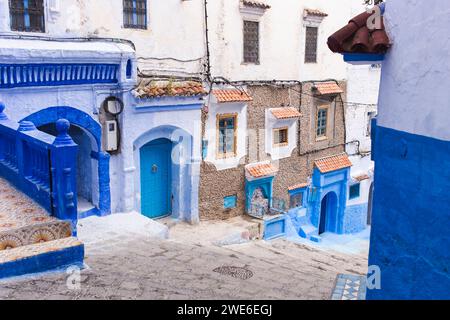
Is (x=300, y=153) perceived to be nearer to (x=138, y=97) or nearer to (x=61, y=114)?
(x=138, y=97)

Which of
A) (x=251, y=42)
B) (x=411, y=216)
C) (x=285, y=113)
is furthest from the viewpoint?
(x=285, y=113)

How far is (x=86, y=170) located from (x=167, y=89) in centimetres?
280

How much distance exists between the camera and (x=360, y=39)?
→ 4.65m

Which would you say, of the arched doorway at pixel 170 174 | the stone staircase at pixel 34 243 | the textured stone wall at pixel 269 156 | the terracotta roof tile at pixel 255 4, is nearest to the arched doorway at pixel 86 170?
the arched doorway at pixel 170 174

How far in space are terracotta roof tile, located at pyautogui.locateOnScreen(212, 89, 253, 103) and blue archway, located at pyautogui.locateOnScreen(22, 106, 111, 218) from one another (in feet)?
12.0

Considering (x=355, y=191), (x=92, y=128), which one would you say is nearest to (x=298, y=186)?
(x=355, y=191)

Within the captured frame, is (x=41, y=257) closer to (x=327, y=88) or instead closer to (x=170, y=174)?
(x=170, y=174)

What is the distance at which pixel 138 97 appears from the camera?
1124 centimetres

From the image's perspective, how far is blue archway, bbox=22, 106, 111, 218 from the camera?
10047mm

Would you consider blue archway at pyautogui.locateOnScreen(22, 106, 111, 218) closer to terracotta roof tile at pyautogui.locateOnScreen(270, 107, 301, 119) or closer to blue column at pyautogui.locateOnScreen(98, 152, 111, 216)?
blue column at pyautogui.locateOnScreen(98, 152, 111, 216)

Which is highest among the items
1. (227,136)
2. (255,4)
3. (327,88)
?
(255,4)

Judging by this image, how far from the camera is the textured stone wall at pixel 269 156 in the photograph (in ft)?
46.0
